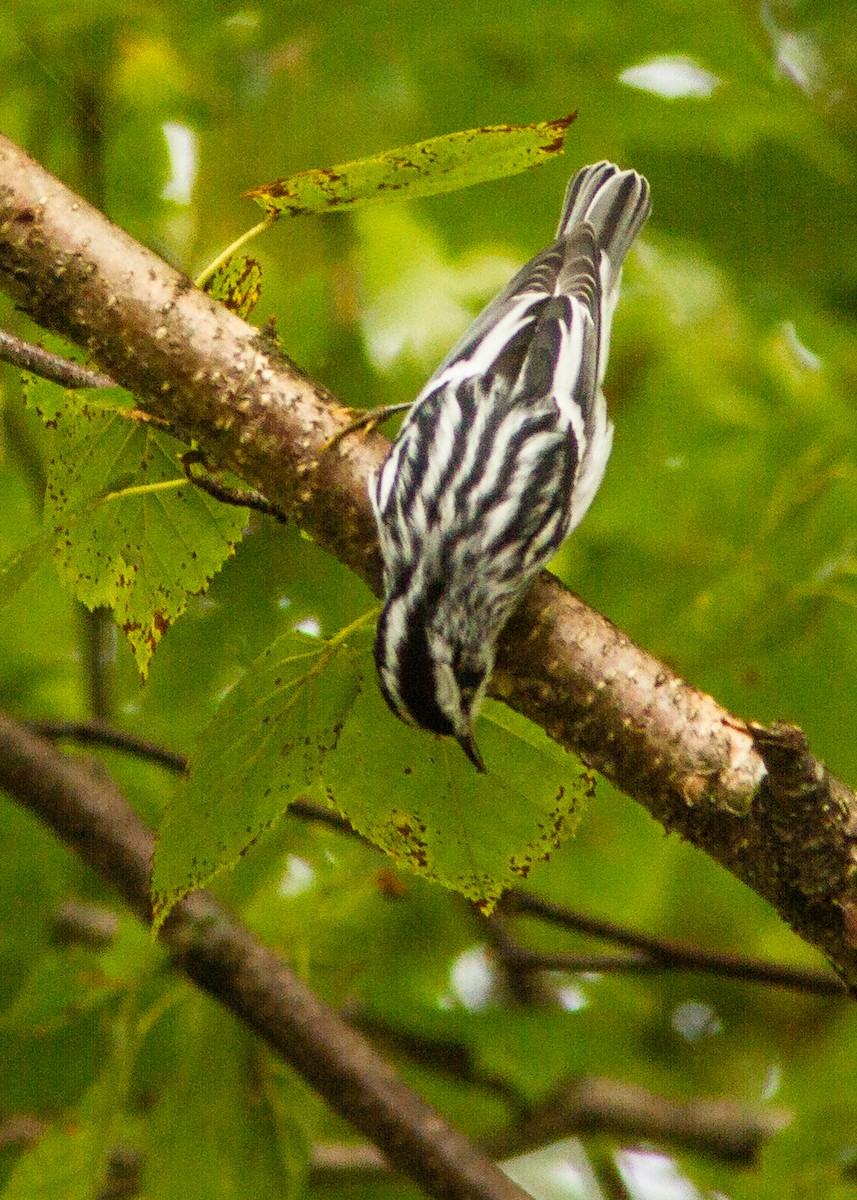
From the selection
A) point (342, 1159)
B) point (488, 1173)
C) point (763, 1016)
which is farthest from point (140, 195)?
point (763, 1016)

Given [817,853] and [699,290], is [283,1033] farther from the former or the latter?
[699,290]

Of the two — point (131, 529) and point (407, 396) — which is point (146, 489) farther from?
point (407, 396)

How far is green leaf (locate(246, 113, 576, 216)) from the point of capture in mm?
1858

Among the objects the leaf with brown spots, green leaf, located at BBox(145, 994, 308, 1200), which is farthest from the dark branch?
the leaf with brown spots

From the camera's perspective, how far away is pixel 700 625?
2844 mm

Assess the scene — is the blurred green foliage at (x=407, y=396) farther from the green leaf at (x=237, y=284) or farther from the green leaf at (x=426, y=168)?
the green leaf at (x=426, y=168)

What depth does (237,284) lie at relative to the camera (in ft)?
6.91

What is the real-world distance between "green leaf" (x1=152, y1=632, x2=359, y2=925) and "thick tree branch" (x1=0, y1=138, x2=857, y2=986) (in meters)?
0.24

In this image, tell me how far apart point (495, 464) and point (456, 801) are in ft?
2.33

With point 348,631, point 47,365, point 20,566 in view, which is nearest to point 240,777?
point 348,631

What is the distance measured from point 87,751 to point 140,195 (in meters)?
1.31

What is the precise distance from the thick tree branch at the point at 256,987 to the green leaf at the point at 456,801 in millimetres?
992

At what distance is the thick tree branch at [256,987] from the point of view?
111 inches

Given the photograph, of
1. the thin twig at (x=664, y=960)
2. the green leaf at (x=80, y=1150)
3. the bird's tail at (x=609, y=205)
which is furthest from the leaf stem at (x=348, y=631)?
the bird's tail at (x=609, y=205)
